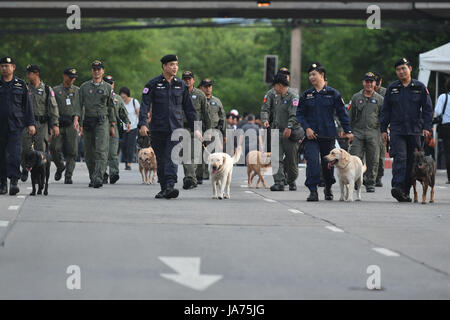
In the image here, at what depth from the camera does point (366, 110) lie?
2088 centimetres

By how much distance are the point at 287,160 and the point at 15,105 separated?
5.32 metres

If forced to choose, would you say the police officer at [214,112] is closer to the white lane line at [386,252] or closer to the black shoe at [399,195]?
the black shoe at [399,195]

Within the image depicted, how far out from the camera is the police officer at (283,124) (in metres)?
20.3

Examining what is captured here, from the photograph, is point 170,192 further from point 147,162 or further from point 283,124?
point 147,162

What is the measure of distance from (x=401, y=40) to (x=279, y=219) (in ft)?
151

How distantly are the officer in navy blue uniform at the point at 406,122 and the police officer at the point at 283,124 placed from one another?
9.73 feet

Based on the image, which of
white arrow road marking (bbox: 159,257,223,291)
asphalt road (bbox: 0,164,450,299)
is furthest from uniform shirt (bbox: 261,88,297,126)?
white arrow road marking (bbox: 159,257,223,291)

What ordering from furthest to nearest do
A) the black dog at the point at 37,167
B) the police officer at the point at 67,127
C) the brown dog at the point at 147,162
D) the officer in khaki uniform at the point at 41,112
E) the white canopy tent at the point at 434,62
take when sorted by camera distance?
1. the white canopy tent at the point at 434,62
2. the brown dog at the point at 147,162
3. the police officer at the point at 67,127
4. the officer in khaki uniform at the point at 41,112
5. the black dog at the point at 37,167

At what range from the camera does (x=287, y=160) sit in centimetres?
2047

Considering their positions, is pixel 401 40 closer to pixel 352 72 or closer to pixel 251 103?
pixel 352 72

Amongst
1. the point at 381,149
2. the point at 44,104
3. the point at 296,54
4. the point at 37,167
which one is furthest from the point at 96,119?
the point at 296,54

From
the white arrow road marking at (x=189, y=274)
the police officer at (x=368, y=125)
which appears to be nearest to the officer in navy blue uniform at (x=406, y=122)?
the police officer at (x=368, y=125)

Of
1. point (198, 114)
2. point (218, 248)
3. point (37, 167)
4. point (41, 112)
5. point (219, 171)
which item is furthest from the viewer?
point (198, 114)

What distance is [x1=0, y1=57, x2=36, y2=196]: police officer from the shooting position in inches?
677
